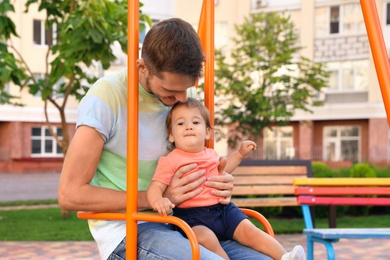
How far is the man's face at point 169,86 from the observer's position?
254cm

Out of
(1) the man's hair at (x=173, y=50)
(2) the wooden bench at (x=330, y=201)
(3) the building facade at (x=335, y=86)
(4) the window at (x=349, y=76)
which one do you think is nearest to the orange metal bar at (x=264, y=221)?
(1) the man's hair at (x=173, y=50)

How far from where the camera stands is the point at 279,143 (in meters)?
34.1

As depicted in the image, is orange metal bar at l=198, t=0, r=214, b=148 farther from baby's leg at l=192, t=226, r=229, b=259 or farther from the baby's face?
baby's leg at l=192, t=226, r=229, b=259

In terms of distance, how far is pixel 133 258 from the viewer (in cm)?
260

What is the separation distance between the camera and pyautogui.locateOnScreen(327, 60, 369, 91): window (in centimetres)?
3158

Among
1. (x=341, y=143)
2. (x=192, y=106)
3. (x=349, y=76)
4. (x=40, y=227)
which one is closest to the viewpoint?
(x=192, y=106)

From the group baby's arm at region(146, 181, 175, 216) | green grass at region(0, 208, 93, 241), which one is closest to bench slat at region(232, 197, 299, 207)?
green grass at region(0, 208, 93, 241)

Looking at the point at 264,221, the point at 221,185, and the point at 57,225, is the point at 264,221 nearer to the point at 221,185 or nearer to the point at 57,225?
the point at 221,185

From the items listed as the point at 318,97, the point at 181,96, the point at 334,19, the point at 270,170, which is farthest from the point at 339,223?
the point at 334,19

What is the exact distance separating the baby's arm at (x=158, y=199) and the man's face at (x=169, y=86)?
30cm

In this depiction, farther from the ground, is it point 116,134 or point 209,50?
point 209,50

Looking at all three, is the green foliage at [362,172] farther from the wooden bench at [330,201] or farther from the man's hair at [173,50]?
the man's hair at [173,50]

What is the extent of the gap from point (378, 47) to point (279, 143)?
32.0m

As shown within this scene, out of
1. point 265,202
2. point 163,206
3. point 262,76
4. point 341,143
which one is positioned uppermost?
point 262,76
